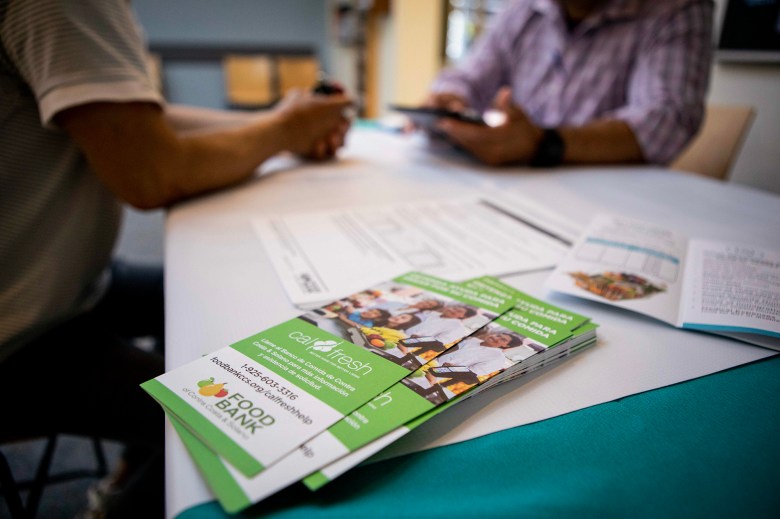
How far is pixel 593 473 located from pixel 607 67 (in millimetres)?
1267

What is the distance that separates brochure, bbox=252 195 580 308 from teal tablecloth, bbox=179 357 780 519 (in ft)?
0.71

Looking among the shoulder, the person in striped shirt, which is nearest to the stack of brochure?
the person in striped shirt

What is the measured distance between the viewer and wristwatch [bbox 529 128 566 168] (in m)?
1.02

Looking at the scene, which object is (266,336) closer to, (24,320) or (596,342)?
(596,342)

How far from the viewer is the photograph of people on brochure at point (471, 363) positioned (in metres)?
0.32

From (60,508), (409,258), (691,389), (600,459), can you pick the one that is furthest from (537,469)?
(60,508)

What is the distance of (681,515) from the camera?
25cm

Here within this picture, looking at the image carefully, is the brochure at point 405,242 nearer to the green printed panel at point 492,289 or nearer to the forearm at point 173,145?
the green printed panel at point 492,289

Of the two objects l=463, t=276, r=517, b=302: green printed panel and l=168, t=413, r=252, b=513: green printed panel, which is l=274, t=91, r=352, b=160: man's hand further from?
l=168, t=413, r=252, b=513: green printed panel

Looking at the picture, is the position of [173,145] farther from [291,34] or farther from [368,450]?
[291,34]

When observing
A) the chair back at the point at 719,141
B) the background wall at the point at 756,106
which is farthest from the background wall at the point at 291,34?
the chair back at the point at 719,141

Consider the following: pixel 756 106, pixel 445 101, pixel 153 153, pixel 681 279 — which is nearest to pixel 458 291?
pixel 681 279

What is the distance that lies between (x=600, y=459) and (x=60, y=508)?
1201 millimetres

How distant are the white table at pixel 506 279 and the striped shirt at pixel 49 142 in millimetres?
144
